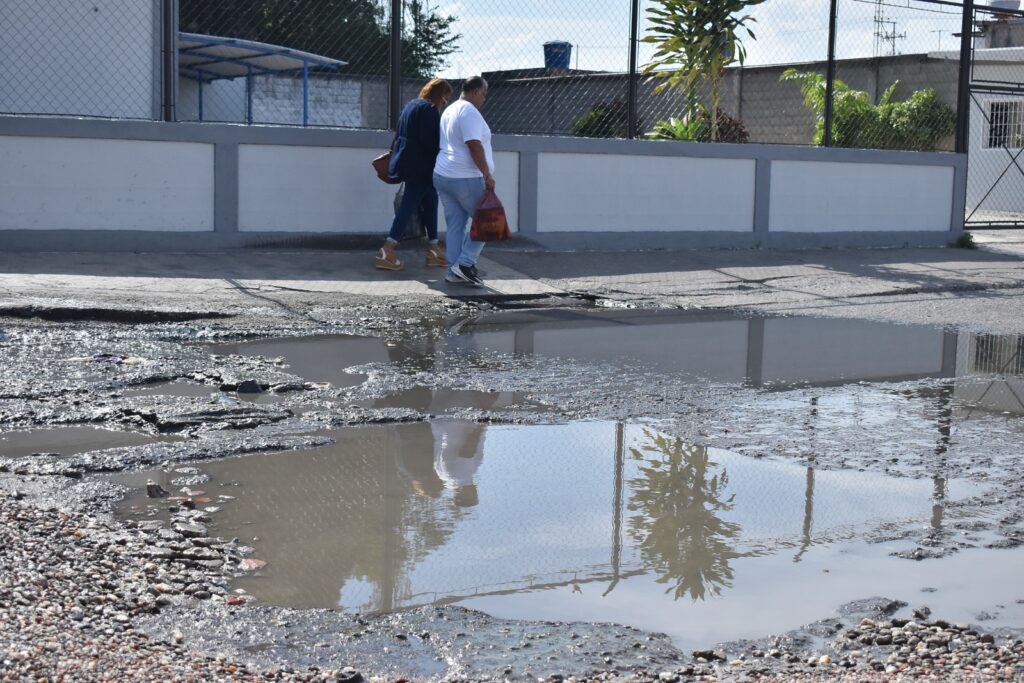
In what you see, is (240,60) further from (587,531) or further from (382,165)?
(587,531)

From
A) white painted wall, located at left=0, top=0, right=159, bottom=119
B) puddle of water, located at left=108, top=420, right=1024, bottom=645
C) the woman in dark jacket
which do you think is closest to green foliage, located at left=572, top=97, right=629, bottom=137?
the woman in dark jacket

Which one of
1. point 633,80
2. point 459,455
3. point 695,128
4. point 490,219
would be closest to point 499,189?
point 633,80

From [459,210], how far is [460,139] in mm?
606

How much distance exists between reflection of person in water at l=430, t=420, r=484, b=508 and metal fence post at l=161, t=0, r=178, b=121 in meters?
6.41

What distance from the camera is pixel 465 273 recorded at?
10102 mm

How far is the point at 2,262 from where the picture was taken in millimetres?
9664

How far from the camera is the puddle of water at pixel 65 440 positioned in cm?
472

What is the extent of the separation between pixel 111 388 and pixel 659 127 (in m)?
10.2

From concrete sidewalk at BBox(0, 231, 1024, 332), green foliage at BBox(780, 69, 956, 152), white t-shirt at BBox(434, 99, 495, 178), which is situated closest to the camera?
concrete sidewalk at BBox(0, 231, 1024, 332)

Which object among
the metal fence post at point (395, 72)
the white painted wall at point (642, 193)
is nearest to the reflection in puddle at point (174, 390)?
the metal fence post at point (395, 72)

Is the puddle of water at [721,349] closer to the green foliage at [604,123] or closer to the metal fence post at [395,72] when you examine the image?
the metal fence post at [395,72]

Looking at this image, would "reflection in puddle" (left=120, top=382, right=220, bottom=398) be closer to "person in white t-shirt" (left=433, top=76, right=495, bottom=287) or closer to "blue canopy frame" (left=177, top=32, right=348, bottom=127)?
"person in white t-shirt" (left=433, top=76, right=495, bottom=287)

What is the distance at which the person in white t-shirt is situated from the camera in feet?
→ 31.6

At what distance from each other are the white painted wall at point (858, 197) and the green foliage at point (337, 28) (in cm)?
441
